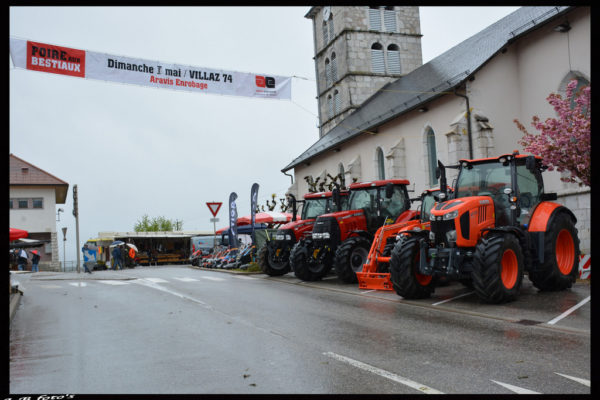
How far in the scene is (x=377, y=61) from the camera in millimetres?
40656

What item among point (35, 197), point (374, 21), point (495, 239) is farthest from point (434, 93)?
point (374, 21)

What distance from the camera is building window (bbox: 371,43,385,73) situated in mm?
40469

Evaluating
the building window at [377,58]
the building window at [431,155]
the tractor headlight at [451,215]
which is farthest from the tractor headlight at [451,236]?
the building window at [377,58]

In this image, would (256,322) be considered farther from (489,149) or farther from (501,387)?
(489,149)

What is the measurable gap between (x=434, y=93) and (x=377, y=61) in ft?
63.3

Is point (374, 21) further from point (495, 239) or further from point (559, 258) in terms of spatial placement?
point (495, 239)

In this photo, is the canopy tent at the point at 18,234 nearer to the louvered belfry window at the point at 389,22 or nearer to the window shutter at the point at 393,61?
the window shutter at the point at 393,61

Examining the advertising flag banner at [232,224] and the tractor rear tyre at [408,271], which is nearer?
the tractor rear tyre at [408,271]

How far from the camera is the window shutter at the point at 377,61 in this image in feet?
133

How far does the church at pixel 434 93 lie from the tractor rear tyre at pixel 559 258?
35 cm

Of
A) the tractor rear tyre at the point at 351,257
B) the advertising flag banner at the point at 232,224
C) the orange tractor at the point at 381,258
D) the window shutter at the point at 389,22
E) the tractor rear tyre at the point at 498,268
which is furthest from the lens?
the window shutter at the point at 389,22

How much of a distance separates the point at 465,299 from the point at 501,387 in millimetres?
5572

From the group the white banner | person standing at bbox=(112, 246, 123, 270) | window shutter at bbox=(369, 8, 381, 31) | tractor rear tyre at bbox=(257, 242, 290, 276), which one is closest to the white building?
the white banner

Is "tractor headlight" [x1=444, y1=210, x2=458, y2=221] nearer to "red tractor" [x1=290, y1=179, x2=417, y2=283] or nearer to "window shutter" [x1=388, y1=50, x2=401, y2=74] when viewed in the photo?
"red tractor" [x1=290, y1=179, x2=417, y2=283]
